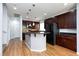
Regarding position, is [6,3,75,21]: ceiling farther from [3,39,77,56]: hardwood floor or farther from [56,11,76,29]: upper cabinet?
[3,39,77,56]: hardwood floor

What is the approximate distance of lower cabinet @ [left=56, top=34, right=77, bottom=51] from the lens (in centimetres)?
596

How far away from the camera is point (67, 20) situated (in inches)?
286

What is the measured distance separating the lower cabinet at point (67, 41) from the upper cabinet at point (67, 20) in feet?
2.28

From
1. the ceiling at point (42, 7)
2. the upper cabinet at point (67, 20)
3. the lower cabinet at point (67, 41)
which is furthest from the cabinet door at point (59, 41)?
the ceiling at point (42, 7)

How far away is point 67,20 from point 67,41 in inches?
58.6

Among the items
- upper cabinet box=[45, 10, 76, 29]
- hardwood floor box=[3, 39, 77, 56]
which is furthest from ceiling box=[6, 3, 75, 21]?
hardwood floor box=[3, 39, 77, 56]

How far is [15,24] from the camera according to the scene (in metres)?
12.9

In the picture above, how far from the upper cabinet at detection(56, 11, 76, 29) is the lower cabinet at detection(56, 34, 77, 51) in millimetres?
696

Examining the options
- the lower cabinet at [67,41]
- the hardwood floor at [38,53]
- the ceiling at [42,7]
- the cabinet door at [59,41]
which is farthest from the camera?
the cabinet door at [59,41]

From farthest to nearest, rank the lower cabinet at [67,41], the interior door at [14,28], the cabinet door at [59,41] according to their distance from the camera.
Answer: the interior door at [14,28] < the cabinet door at [59,41] < the lower cabinet at [67,41]

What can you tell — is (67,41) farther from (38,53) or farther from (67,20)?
(38,53)

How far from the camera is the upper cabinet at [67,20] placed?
21.4ft

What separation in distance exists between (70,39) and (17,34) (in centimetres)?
820

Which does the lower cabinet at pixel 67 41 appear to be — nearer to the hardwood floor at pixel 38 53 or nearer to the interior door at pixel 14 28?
the hardwood floor at pixel 38 53
